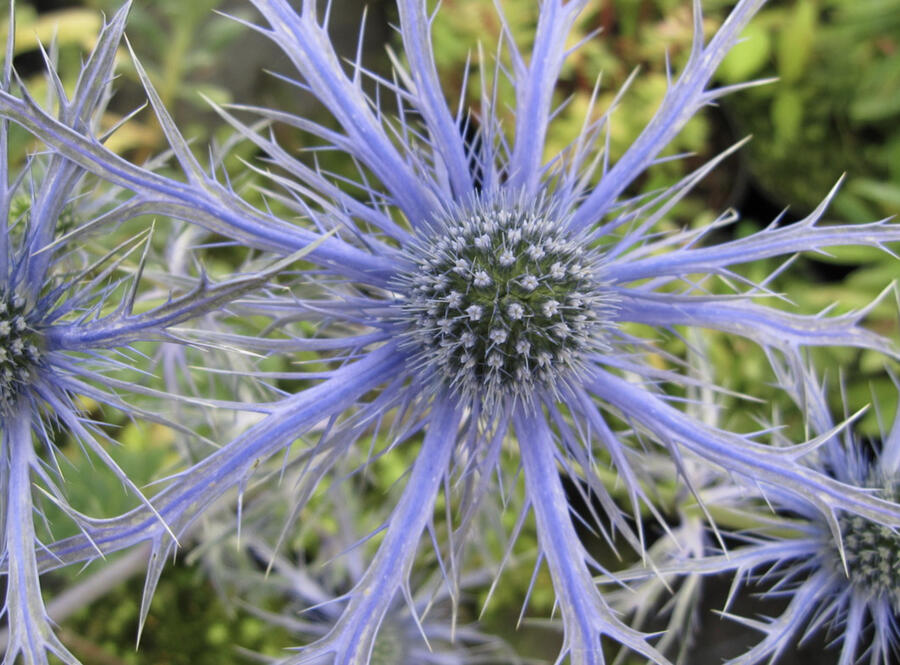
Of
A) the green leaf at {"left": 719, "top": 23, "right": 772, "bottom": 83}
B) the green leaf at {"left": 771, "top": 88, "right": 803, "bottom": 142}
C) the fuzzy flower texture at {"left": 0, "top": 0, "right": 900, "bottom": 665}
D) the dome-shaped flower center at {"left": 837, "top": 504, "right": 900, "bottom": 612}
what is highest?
the green leaf at {"left": 719, "top": 23, "right": 772, "bottom": 83}

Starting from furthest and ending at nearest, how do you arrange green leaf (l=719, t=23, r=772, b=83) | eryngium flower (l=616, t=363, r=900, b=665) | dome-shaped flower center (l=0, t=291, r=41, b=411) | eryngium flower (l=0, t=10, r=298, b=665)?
green leaf (l=719, t=23, r=772, b=83)
eryngium flower (l=616, t=363, r=900, b=665)
dome-shaped flower center (l=0, t=291, r=41, b=411)
eryngium flower (l=0, t=10, r=298, b=665)

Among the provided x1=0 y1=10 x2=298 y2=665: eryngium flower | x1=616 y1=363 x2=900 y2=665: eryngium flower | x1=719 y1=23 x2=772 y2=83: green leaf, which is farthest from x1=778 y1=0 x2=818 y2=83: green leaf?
x1=0 y1=10 x2=298 y2=665: eryngium flower

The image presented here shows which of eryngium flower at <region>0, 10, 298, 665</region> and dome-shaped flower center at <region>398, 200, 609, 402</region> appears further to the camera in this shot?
dome-shaped flower center at <region>398, 200, 609, 402</region>

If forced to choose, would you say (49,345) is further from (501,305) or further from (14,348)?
(501,305)

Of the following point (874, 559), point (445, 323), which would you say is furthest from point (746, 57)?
point (445, 323)

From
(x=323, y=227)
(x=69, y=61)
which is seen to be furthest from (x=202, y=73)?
(x=323, y=227)

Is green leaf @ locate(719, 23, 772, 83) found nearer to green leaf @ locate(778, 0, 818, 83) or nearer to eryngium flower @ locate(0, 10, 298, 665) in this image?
green leaf @ locate(778, 0, 818, 83)

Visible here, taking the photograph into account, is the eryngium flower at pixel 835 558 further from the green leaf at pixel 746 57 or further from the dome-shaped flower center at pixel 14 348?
the green leaf at pixel 746 57
